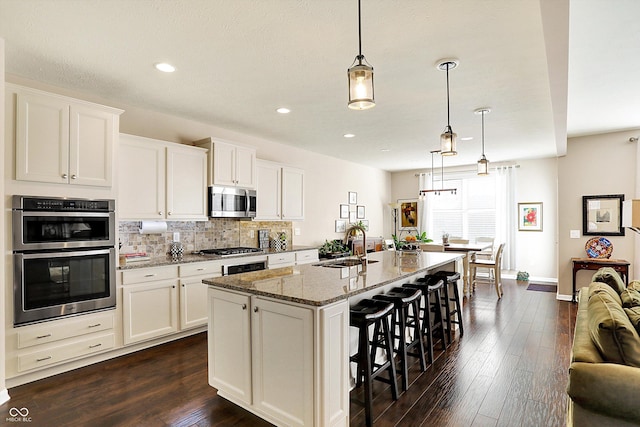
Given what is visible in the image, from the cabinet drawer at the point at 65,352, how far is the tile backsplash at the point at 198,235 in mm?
980

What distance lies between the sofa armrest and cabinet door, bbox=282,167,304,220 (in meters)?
4.33

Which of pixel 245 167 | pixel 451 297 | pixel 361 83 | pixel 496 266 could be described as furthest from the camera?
pixel 496 266

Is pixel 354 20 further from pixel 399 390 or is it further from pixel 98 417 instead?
pixel 98 417

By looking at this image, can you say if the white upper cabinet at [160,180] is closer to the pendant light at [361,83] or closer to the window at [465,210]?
the pendant light at [361,83]

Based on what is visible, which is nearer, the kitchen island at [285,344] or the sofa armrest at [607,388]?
the sofa armrest at [607,388]

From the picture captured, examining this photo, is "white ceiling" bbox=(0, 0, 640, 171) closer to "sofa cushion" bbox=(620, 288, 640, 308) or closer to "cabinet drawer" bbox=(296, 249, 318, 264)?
"sofa cushion" bbox=(620, 288, 640, 308)

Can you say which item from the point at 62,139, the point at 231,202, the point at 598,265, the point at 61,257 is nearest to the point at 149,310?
the point at 61,257

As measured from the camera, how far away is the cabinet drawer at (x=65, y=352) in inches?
109

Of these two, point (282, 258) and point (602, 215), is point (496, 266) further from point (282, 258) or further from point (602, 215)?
point (282, 258)

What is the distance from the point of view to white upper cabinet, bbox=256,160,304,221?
5.11 m

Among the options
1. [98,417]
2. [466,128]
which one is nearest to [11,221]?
[98,417]

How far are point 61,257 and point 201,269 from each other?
1.34 metres

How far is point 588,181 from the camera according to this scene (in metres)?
5.53

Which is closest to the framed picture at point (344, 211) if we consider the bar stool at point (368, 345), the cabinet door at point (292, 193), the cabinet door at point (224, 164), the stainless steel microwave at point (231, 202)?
the cabinet door at point (292, 193)
